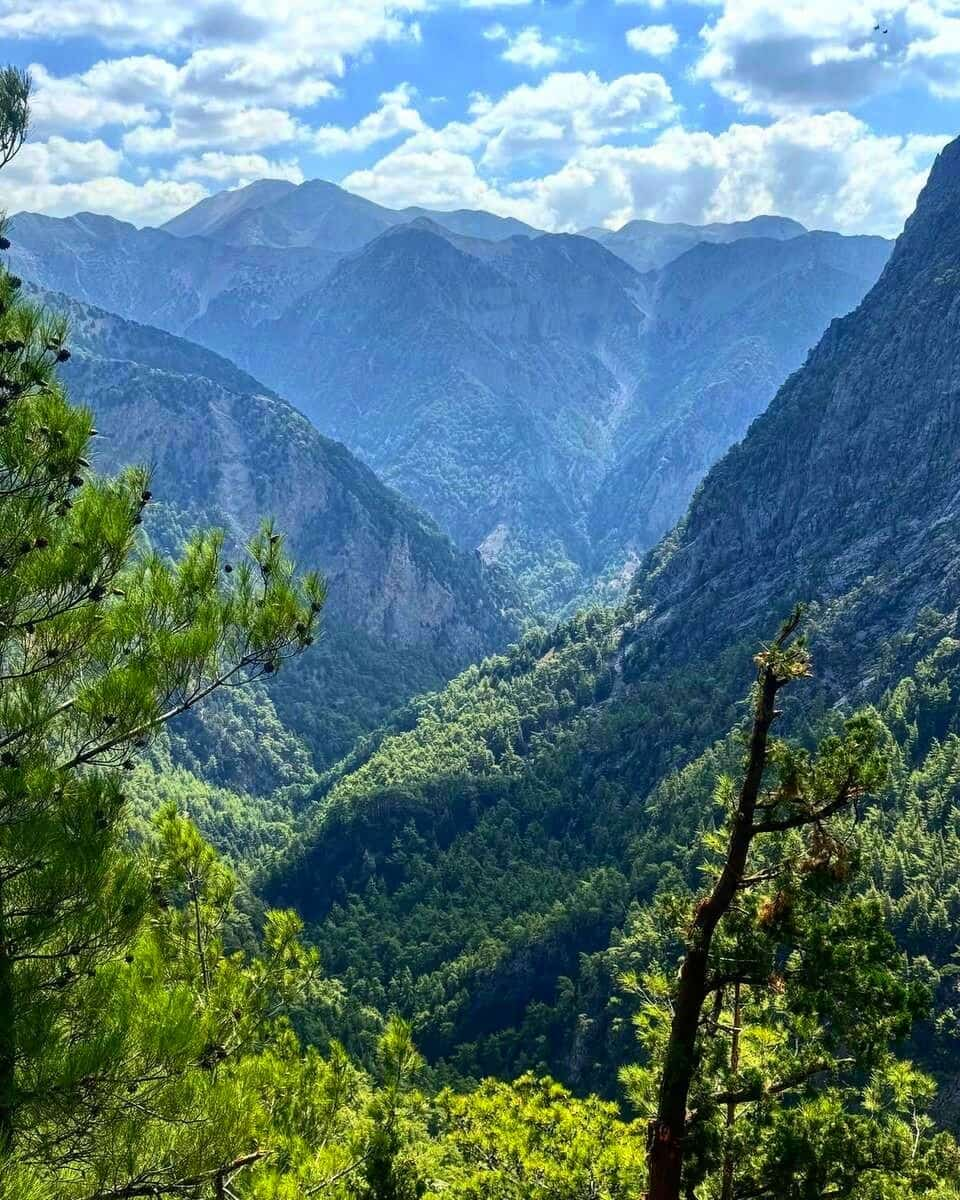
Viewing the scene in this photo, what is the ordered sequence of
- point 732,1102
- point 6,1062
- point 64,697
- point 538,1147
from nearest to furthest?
point 6,1062
point 64,697
point 732,1102
point 538,1147

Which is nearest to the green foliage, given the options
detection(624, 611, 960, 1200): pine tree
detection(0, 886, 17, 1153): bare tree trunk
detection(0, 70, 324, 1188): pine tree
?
detection(624, 611, 960, 1200): pine tree

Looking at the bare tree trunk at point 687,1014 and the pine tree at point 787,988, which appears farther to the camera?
the bare tree trunk at point 687,1014

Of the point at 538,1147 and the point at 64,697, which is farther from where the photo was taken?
the point at 538,1147

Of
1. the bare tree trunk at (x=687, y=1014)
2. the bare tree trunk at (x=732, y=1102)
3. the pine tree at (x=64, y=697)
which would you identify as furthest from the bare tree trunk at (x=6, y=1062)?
the bare tree trunk at (x=732, y=1102)

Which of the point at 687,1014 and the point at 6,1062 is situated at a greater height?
the point at 687,1014

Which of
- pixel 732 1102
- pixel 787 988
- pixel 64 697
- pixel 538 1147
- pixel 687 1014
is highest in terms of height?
pixel 64 697

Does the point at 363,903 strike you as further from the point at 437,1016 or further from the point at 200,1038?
the point at 200,1038

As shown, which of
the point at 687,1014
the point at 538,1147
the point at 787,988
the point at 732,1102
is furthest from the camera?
the point at 538,1147

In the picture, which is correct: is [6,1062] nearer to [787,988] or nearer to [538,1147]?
[787,988]

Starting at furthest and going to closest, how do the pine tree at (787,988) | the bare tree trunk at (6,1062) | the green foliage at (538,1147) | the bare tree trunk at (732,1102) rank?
the green foliage at (538,1147) → the bare tree trunk at (732,1102) → the pine tree at (787,988) → the bare tree trunk at (6,1062)

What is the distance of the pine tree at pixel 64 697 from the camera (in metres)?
11.7

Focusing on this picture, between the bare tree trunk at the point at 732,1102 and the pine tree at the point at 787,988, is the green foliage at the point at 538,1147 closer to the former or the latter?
the bare tree trunk at the point at 732,1102

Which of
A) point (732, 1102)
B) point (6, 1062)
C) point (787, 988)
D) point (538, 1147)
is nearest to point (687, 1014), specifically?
point (787, 988)

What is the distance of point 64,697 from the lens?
43.2ft
